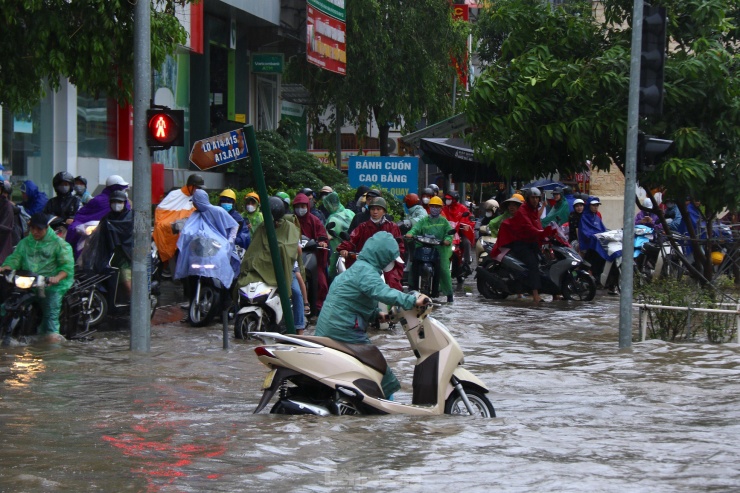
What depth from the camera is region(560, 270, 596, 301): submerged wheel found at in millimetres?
18312

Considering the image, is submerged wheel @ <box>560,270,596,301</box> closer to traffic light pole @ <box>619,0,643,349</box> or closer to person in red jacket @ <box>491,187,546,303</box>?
person in red jacket @ <box>491,187,546,303</box>

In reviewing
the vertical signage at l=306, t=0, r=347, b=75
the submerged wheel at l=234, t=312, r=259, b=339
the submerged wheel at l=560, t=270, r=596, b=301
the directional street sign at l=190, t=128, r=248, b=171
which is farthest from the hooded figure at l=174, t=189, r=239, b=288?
the vertical signage at l=306, t=0, r=347, b=75

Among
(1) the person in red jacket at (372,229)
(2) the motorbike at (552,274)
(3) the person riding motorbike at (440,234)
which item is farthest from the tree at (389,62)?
(1) the person in red jacket at (372,229)

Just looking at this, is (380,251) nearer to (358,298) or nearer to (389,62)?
(358,298)

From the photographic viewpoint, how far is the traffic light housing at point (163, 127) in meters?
11.8

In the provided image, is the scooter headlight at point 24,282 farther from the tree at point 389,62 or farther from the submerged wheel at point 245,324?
the tree at point 389,62

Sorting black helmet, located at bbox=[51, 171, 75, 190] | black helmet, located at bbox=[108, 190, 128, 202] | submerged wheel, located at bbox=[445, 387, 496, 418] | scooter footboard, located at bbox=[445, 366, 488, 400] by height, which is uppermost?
black helmet, located at bbox=[51, 171, 75, 190]

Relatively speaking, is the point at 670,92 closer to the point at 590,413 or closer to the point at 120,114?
the point at 590,413

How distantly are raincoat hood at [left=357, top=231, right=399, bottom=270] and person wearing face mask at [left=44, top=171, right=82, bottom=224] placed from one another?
7.84 m

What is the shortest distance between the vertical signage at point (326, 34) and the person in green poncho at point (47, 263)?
14019 mm

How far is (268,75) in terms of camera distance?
3106cm

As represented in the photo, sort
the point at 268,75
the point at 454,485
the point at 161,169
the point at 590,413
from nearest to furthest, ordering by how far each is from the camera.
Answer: the point at 454,485 → the point at 590,413 → the point at 161,169 → the point at 268,75

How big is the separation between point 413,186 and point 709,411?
548 inches

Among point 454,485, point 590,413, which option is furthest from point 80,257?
point 454,485
